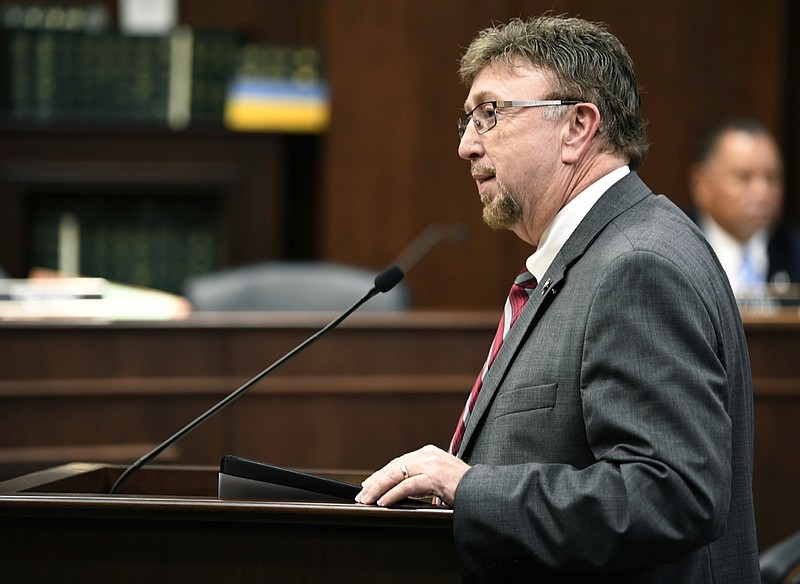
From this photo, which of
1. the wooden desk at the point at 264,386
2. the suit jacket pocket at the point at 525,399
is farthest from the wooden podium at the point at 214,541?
the wooden desk at the point at 264,386

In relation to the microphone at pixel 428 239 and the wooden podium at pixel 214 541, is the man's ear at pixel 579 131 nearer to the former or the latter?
the wooden podium at pixel 214 541

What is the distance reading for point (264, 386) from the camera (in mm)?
3211

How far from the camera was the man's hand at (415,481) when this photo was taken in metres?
1.32

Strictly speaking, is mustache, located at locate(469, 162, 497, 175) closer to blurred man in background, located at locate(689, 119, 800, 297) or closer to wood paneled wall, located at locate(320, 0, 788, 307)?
blurred man in background, located at locate(689, 119, 800, 297)

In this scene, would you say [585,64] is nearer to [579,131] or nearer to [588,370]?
[579,131]

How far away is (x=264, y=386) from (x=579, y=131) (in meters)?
1.87

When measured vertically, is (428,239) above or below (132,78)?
below

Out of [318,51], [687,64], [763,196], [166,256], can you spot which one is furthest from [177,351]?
[687,64]

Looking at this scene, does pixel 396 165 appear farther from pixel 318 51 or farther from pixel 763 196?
pixel 763 196

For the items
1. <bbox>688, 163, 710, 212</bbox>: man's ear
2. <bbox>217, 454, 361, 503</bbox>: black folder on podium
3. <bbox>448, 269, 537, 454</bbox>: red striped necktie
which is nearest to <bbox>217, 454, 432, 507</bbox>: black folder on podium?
<bbox>217, 454, 361, 503</bbox>: black folder on podium

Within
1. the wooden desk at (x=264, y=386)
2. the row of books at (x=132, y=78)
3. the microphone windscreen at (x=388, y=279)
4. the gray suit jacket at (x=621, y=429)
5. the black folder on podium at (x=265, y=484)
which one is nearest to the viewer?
the gray suit jacket at (x=621, y=429)

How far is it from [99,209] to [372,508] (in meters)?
3.83

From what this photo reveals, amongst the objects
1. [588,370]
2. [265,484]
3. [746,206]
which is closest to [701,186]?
[746,206]

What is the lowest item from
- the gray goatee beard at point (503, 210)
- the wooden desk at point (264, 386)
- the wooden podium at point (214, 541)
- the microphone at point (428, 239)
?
the wooden desk at point (264, 386)
